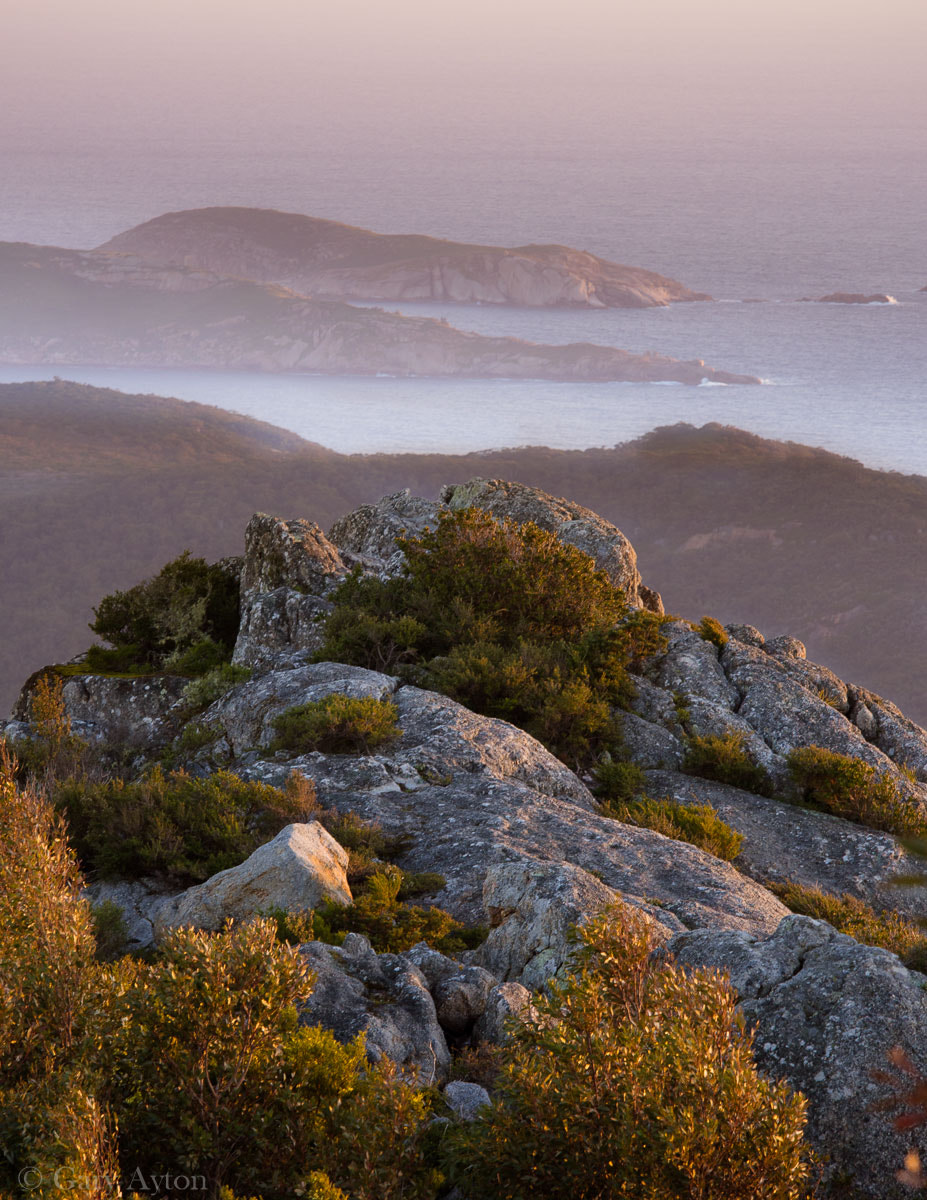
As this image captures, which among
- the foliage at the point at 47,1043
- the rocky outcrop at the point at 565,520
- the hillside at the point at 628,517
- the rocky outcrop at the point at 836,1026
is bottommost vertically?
the hillside at the point at 628,517

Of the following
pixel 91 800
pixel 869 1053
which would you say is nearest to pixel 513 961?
pixel 869 1053

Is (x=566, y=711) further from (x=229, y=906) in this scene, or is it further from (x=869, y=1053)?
(x=869, y=1053)

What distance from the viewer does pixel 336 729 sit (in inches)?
579

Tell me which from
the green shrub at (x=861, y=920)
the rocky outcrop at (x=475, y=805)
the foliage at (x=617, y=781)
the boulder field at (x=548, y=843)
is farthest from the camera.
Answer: the foliage at (x=617, y=781)

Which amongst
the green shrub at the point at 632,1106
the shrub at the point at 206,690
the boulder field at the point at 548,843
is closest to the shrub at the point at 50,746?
the boulder field at the point at 548,843

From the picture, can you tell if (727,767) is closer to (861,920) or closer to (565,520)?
(861,920)

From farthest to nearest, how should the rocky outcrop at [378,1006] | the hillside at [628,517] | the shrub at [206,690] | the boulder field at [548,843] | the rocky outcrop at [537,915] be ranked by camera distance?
the hillside at [628,517] < the shrub at [206,690] < the rocky outcrop at [537,915] < the rocky outcrop at [378,1006] < the boulder field at [548,843]

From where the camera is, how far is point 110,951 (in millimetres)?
9398

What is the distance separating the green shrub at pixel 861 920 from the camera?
8361mm

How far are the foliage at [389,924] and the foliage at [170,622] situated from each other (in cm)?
1418

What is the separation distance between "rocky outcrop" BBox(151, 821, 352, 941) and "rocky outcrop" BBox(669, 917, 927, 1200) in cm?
376

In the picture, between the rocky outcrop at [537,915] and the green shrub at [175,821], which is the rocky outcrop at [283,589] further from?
the rocky outcrop at [537,915]

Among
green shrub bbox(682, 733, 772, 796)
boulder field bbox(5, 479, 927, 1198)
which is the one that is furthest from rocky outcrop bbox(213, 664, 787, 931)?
green shrub bbox(682, 733, 772, 796)

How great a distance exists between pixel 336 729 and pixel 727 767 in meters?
7.49
